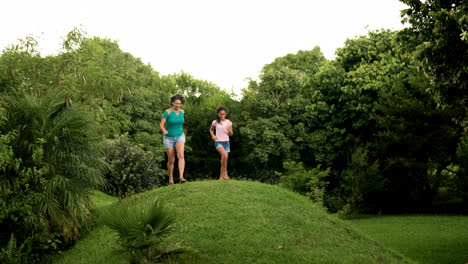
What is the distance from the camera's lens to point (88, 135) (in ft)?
50.2

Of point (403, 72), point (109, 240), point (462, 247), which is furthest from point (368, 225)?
point (109, 240)

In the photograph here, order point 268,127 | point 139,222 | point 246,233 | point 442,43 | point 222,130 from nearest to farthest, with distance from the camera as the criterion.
→ point 139,222 → point 246,233 → point 442,43 → point 222,130 → point 268,127

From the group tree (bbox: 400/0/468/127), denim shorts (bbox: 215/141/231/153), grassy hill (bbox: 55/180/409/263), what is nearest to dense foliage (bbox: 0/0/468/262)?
tree (bbox: 400/0/468/127)

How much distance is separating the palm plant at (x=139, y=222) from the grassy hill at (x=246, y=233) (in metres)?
0.67

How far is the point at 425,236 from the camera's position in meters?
20.5

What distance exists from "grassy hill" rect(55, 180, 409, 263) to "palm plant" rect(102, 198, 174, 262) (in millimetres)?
667

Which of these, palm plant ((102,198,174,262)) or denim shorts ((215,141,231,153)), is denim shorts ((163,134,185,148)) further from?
palm plant ((102,198,174,262))

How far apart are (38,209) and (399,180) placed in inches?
1024

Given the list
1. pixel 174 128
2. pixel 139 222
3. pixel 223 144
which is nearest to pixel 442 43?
pixel 223 144

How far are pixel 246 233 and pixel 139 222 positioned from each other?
3.63 metres

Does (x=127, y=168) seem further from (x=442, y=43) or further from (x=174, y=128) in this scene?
(x=442, y=43)

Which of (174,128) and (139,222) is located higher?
(174,128)

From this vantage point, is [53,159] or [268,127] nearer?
[53,159]

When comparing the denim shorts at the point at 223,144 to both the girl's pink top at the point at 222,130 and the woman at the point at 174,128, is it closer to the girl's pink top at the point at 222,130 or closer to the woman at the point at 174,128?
the girl's pink top at the point at 222,130
